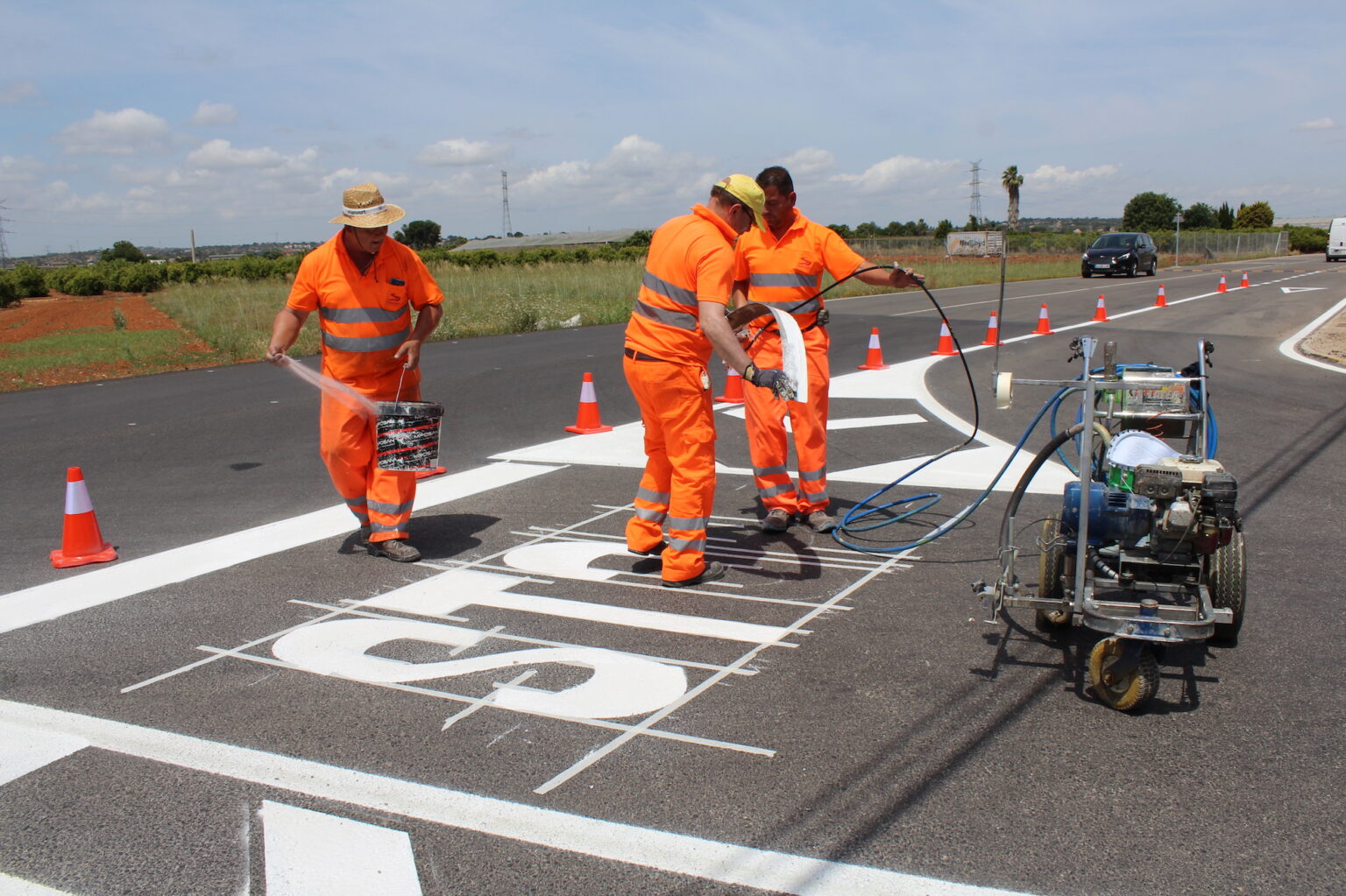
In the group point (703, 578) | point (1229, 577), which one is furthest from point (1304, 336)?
point (703, 578)

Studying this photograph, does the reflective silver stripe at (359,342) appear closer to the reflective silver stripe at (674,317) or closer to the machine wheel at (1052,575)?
the reflective silver stripe at (674,317)

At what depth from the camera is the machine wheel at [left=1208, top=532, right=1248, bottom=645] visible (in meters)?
4.11

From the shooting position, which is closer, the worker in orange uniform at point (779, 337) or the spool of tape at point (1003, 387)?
the spool of tape at point (1003, 387)

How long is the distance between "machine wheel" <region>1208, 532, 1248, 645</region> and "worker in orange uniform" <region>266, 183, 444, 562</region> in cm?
400

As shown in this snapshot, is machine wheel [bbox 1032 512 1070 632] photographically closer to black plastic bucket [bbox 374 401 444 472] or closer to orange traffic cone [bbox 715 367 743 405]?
black plastic bucket [bbox 374 401 444 472]

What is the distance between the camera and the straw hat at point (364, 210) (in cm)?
Answer: 558

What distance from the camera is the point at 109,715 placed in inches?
152

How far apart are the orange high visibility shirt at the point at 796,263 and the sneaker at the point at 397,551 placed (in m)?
2.62

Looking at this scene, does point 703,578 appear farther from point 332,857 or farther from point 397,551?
point 332,857

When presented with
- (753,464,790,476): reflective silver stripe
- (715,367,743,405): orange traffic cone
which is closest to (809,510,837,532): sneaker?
(753,464,790,476): reflective silver stripe

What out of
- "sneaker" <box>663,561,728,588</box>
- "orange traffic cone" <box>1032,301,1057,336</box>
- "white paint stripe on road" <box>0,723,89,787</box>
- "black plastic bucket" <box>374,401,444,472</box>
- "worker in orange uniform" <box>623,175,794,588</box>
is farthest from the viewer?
"orange traffic cone" <box>1032,301,1057,336</box>

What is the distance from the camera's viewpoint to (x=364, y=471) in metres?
5.92

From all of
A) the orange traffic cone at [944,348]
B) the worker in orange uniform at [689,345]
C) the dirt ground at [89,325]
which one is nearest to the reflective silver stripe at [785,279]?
the worker in orange uniform at [689,345]

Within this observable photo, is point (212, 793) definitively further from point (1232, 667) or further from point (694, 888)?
point (1232, 667)
